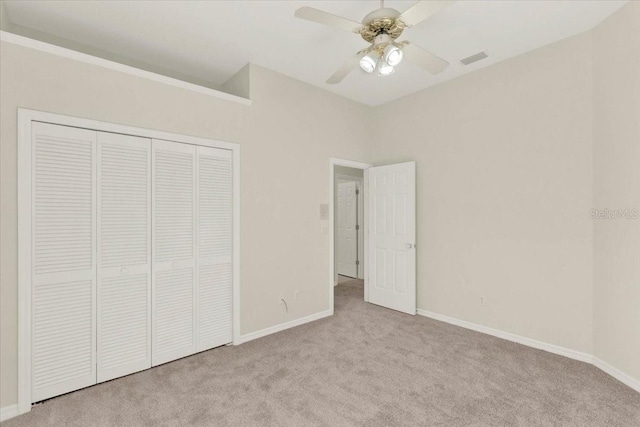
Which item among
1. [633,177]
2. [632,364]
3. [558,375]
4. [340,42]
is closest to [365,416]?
[558,375]

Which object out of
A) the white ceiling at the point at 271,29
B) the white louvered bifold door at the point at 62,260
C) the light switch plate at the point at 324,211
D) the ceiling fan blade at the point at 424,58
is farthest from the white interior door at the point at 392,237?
the white louvered bifold door at the point at 62,260

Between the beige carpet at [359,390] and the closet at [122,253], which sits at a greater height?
the closet at [122,253]

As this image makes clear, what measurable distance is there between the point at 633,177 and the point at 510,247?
3.65ft

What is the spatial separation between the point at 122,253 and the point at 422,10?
2.76 m

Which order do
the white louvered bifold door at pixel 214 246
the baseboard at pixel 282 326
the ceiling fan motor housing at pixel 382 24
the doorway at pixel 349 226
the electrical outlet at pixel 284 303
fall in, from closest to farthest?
the ceiling fan motor housing at pixel 382 24, the white louvered bifold door at pixel 214 246, the baseboard at pixel 282 326, the electrical outlet at pixel 284 303, the doorway at pixel 349 226

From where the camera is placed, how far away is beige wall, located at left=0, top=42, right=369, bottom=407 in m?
1.96

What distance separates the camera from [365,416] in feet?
6.30

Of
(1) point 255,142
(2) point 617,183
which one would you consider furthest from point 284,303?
(2) point 617,183

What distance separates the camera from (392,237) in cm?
404

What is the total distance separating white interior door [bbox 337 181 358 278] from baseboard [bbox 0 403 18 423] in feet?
16.1

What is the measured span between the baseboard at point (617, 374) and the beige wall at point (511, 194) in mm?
132

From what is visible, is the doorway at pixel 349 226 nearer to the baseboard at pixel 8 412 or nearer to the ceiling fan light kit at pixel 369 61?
the ceiling fan light kit at pixel 369 61

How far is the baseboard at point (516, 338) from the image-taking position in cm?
263

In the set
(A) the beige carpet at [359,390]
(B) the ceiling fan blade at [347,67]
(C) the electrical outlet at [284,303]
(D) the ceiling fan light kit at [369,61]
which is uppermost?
(B) the ceiling fan blade at [347,67]
